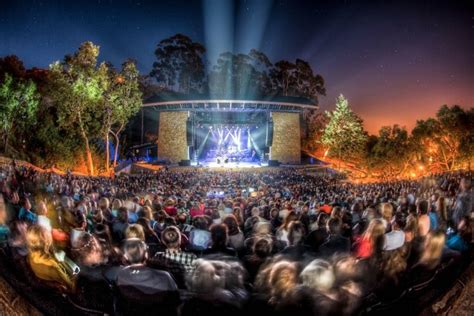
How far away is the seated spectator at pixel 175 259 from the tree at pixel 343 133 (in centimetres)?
3288

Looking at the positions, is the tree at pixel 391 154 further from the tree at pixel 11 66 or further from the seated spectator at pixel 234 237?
the tree at pixel 11 66

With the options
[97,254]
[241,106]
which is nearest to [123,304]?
[97,254]

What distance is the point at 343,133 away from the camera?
1503 inches

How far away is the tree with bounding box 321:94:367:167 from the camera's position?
119ft

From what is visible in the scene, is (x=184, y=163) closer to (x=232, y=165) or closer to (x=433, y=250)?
(x=232, y=165)

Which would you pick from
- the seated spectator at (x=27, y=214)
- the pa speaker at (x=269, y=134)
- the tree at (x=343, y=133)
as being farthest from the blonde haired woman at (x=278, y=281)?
the tree at (x=343, y=133)

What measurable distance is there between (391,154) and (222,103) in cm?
2091

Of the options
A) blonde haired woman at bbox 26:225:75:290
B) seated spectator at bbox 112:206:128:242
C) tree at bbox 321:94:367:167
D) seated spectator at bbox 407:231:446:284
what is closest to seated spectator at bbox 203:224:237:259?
seated spectator at bbox 112:206:128:242

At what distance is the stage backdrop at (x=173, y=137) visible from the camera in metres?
34.5

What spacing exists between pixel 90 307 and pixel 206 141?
104 feet

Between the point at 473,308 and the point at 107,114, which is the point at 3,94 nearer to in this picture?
the point at 107,114

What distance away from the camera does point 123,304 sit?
11.3 feet

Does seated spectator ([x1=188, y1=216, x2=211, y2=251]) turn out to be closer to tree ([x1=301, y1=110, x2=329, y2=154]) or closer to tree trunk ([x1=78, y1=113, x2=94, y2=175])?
tree trunk ([x1=78, y1=113, x2=94, y2=175])

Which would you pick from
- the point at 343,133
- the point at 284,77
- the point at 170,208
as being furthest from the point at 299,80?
the point at 170,208
